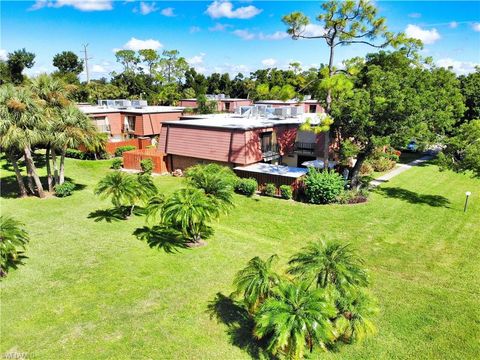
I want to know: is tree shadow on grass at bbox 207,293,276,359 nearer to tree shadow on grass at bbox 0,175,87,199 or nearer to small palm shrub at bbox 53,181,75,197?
small palm shrub at bbox 53,181,75,197

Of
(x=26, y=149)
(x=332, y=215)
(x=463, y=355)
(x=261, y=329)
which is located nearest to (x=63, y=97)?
(x=26, y=149)

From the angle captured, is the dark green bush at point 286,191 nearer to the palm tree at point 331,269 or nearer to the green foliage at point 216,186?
the green foliage at point 216,186

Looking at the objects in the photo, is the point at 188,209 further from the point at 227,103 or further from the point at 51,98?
the point at 227,103

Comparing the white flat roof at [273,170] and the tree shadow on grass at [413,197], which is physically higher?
the white flat roof at [273,170]

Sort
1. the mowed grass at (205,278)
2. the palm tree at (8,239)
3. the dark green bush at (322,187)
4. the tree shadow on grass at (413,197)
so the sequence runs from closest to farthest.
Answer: the mowed grass at (205,278), the palm tree at (8,239), the dark green bush at (322,187), the tree shadow on grass at (413,197)

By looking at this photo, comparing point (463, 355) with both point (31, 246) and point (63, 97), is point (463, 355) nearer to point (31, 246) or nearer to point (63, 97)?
point (31, 246)

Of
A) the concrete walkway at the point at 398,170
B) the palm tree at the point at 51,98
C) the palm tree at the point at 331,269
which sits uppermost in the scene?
the palm tree at the point at 51,98

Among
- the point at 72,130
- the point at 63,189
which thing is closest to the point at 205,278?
the point at 72,130

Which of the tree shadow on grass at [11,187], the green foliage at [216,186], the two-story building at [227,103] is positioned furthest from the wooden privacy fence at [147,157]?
the two-story building at [227,103]
